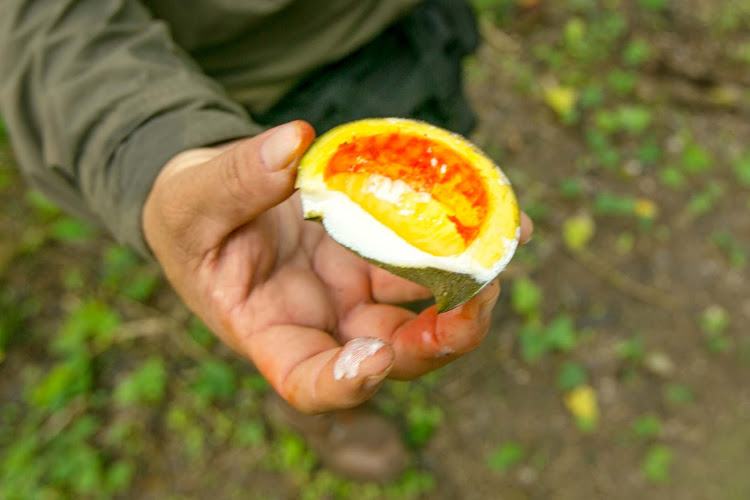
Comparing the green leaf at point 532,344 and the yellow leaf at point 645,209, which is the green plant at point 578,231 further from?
the green leaf at point 532,344

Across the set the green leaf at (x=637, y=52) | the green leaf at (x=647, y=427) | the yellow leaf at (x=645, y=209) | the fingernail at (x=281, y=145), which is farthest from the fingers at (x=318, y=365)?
the green leaf at (x=637, y=52)

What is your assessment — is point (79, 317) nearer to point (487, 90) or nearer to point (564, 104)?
point (487, 90)

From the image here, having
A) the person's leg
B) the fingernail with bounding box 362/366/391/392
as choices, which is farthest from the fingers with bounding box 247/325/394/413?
the person's leg

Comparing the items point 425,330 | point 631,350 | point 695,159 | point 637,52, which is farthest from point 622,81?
point 425,330

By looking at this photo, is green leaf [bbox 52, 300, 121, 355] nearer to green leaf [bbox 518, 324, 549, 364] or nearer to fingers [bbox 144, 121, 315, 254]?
fingers [bbox 144, 121, 315, 254]

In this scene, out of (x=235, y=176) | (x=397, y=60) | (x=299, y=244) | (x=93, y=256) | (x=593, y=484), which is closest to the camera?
(x=235, y=176)

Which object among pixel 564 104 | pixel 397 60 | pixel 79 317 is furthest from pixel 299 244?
pixel 564 104

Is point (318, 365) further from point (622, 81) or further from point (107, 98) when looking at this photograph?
point (622, 81)
